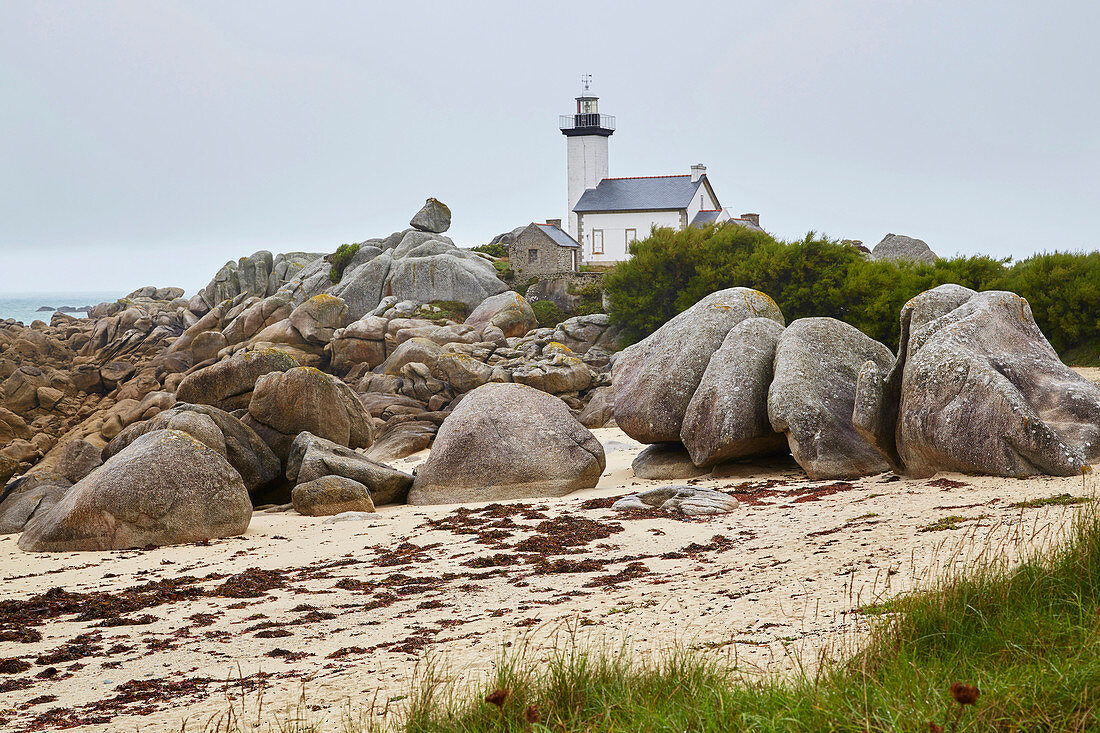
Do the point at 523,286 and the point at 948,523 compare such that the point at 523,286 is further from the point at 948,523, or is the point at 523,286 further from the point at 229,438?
the point at 948,523

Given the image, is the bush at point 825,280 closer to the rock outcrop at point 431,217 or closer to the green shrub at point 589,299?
the green shrub at point 589,299

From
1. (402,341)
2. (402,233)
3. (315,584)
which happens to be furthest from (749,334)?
(402,233)

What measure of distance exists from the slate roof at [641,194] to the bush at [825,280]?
15.2 metres

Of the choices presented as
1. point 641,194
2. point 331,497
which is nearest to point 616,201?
point 641,194

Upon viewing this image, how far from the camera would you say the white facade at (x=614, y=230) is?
192 feet

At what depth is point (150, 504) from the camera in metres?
12.8

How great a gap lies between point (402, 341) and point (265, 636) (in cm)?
3211

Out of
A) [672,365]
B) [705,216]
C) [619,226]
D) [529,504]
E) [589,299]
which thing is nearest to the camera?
[529,504]

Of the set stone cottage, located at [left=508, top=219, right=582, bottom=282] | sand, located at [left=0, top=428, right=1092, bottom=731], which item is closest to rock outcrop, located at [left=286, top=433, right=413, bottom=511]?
sand, located at [left=0, top=428, right=1092, bottom=731]

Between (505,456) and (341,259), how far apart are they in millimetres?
43093

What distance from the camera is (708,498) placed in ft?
41.1

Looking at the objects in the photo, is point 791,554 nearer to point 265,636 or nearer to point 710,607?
point 710,607

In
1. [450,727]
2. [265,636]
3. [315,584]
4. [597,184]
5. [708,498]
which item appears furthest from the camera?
[597,184]

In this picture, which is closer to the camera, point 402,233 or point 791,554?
point 791,554
